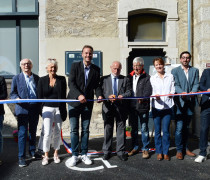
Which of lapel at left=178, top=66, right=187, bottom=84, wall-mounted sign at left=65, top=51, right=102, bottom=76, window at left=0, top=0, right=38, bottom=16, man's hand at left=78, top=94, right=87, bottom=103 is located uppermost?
window at left=0, top=0, right=38, bottom=16

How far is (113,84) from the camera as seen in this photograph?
13.2ft

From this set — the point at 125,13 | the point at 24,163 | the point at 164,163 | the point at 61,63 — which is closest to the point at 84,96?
the point at 24,163

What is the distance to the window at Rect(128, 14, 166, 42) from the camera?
6.55m

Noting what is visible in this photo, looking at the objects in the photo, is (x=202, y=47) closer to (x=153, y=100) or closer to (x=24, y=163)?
(x=153, y=100)

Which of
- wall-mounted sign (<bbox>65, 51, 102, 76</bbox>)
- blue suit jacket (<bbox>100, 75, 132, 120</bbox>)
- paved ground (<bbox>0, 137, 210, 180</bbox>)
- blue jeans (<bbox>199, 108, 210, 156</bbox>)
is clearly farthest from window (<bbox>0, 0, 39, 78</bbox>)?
blue jeans (<bbox>199, 108, 210, 156</bbox>)

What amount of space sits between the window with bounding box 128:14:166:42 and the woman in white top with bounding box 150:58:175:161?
2.79m

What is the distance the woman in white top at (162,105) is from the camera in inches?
156

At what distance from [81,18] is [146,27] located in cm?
195

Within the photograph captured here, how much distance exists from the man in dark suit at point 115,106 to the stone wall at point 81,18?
8.51 ft

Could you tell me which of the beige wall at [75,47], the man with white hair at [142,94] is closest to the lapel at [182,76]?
the man with white hair at [142,94]

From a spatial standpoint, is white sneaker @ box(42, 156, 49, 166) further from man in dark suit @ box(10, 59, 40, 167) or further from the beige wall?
the beige wall

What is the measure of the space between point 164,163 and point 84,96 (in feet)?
6.03

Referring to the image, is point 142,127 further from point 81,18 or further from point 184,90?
point 81,18

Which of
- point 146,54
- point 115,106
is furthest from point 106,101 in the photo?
point 146,54
